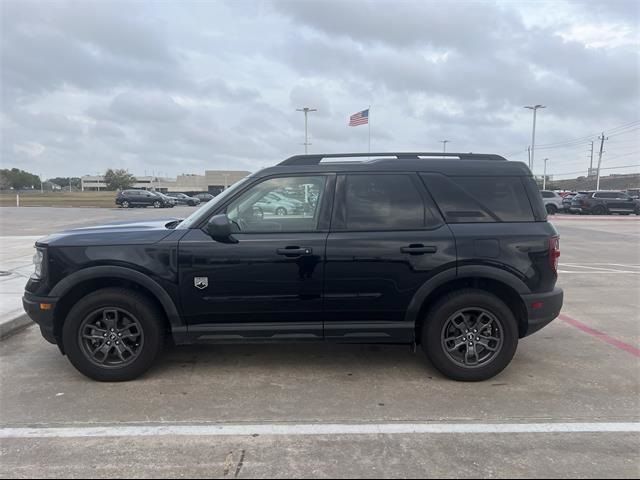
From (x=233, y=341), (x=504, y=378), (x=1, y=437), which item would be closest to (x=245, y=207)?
(x=233, y=341)

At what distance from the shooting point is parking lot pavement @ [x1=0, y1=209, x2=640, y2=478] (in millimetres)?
3027

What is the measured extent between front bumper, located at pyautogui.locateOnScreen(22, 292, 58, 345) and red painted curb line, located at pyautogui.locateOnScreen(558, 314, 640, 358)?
552 centimetres

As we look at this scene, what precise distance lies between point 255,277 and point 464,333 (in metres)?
1.88

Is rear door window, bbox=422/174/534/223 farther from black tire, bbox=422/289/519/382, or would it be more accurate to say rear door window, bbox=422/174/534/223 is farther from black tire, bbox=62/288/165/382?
black tire, bbox=62/288/165/382

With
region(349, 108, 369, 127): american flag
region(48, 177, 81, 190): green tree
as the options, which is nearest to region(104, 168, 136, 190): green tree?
region(48, 177, 81, 190): green tree

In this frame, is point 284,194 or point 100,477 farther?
point 284,194

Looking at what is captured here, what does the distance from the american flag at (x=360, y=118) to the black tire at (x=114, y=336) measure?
30.9 metres

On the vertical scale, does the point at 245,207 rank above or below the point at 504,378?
above

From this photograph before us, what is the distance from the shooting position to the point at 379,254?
13.6 ft

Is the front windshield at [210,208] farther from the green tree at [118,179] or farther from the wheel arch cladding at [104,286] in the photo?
the green tree at [118,179]

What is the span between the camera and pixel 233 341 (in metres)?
4.24

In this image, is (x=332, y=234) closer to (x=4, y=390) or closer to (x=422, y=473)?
(x=422, y=473)

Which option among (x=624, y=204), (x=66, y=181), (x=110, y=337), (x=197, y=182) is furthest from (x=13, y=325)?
(x=66, y=181)

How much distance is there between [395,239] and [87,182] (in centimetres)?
17504
